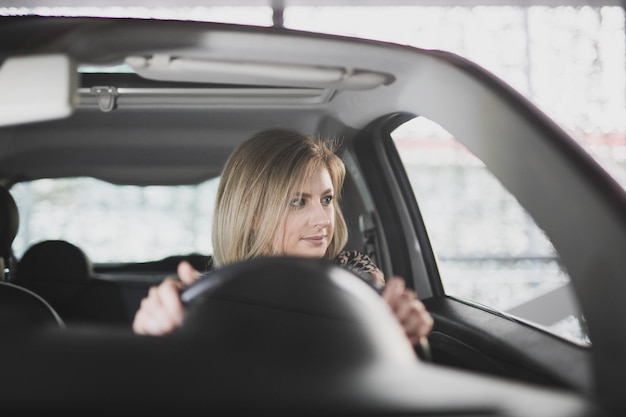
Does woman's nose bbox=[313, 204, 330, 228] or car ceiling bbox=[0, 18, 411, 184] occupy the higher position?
car ceiling bbox=[0, 18, 411, 184]

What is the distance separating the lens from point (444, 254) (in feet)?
6.75

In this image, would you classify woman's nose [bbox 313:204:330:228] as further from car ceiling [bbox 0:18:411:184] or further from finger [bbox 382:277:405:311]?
finger [bbox 382:277:405:311]

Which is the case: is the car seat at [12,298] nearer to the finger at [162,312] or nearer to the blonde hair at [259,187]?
the finger at [162,312]

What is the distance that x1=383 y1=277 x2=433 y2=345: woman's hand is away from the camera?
844 mm

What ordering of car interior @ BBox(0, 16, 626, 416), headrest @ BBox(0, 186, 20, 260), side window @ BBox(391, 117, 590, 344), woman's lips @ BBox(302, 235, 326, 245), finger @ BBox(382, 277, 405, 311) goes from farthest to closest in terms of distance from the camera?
side window @ BBox(391, 117, 590, 344) → headrest @ BBox(0, 186, 20, 260) → woman's lips @ BBox(302, 235, 326, 245) → finger @ BBox(382, 277, 405, 311) → car interior @ BBox(0, 16, 626, 416)

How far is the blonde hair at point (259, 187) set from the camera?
1562mm

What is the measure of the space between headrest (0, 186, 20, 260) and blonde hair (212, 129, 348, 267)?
20.0 inches

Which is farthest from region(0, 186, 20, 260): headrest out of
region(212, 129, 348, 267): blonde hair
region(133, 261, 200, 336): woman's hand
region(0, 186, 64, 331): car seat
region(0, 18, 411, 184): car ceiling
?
region(133, 261, 200, 336): woman's hand

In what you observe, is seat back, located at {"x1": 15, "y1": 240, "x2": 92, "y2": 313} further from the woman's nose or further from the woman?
the woman's nose

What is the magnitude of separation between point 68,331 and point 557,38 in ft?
26.6

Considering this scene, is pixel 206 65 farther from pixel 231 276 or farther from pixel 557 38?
pixel 557 38

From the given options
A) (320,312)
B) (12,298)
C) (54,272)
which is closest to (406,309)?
(320,312)

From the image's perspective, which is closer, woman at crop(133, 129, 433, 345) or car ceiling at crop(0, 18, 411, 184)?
woman at crop(133, 129, 433, 345)

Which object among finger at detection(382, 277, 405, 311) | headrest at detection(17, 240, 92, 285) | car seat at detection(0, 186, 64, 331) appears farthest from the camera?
headrest at detection(17, 240, 92, 285)
